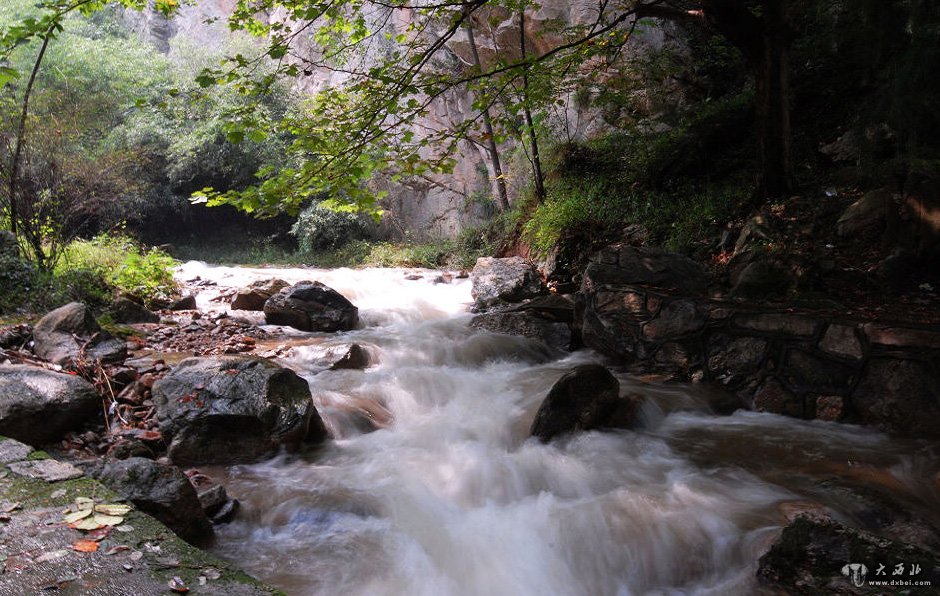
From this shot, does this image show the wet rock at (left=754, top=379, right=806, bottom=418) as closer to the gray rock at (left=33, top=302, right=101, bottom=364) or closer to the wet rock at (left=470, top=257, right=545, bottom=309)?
the wet rock at (left=470, top=257, right=545, bottom=309)

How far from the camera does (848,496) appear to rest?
11.5 ft

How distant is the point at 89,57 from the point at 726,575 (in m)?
25.6

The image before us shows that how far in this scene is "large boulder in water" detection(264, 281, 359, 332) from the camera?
9227 millimetres

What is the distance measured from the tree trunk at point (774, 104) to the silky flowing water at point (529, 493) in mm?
4028

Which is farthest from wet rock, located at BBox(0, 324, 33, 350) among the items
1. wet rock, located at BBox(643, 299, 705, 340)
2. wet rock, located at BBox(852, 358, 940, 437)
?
wet rock, located at BBox(852, 358, 940, 437)

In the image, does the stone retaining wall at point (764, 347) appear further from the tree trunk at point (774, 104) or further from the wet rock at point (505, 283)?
the wet rock at point (505, 283)

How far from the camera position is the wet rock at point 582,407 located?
191 inches

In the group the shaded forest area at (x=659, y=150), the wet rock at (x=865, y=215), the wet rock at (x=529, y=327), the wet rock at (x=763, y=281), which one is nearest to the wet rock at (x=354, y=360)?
the wet rock at (x=529, y=327)

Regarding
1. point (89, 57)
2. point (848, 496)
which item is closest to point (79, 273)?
point (848, 496)

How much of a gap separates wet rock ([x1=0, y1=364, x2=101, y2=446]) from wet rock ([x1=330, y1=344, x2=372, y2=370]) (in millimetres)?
2669

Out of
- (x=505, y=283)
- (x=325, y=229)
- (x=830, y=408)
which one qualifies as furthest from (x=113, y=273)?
(x=830, y=408)

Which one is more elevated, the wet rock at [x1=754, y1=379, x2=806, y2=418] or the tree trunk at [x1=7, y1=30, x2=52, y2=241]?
the tree trunk at [x1=7, y1=30, x2=52, y2=241]

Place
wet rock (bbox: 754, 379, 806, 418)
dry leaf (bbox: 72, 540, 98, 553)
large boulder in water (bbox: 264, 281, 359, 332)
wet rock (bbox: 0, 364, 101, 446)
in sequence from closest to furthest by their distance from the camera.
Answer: dry leaf (bbox: 72, 540, 98, 553) → wet rock (bbox: 0, 364, 101, 446) → wet rock (bbox: 754, 379, 806, 418) → large boulder in water (bbox: 264, 281, 359, 332)

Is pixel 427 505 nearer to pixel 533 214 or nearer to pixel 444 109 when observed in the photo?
pixel 533 214
